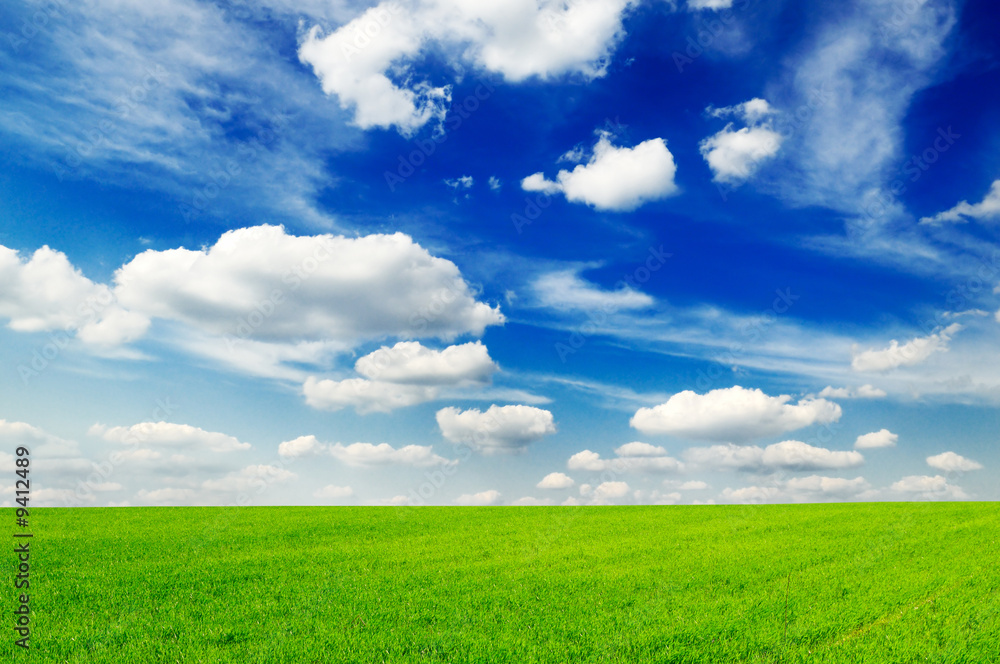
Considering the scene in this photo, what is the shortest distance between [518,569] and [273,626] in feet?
26.2

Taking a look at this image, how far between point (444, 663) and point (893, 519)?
1159 inches

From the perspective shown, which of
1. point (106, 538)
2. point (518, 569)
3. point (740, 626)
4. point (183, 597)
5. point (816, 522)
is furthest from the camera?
point (816, 522)

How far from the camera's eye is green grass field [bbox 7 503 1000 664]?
10.7m

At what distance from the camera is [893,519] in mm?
29969

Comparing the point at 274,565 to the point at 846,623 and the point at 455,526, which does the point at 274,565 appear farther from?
the point at 846,623

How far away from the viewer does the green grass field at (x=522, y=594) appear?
10.7 meters

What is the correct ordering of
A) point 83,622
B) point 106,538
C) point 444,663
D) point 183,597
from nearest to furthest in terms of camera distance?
point 444,663 → point 83,622 → point 183,597 → point 106,538

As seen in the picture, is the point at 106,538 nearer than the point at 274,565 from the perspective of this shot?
No

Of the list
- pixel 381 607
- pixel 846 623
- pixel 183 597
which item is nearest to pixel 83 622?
pixel 183 597

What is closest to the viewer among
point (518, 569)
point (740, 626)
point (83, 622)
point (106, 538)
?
point (740, 626)

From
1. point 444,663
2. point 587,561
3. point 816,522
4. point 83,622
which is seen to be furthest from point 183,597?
point 816,522

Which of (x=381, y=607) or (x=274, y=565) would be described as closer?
(x=381, y=607)

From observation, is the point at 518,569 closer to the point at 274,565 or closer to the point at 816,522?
the point at 274,565

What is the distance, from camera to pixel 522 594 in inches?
568
